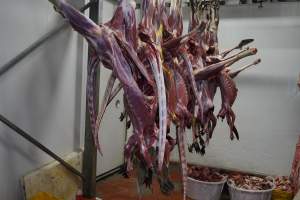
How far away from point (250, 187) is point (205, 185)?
0.39 meters

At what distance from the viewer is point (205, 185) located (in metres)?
2.93

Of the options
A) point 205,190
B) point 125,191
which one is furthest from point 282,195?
point 125,191

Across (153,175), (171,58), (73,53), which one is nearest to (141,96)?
(153,175)

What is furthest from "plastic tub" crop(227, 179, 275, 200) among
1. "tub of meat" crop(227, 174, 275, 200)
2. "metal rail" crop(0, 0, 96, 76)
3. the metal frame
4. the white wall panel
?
"metal rail" crop(0, 0, 96, 76)

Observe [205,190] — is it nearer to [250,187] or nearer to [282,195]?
[250,187]

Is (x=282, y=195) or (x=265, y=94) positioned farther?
(x=265, y=94)

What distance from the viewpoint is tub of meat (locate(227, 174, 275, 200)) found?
283 centimetres

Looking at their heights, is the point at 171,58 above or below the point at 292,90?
above

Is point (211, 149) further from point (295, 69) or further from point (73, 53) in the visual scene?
point (73, 53)

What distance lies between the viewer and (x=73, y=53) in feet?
9.36

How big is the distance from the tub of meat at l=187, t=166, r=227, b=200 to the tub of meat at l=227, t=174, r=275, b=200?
0.10 meters

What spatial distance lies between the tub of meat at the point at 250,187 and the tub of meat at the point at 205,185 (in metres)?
0.10

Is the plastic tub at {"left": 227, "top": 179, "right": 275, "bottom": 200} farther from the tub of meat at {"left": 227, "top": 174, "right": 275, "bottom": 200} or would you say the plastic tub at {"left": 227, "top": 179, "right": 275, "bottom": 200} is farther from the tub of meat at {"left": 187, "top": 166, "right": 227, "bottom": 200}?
the tub of meat at {"left": 187, "top": 166, "right": 227, "bottom": 200}

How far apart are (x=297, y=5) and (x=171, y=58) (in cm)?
198
